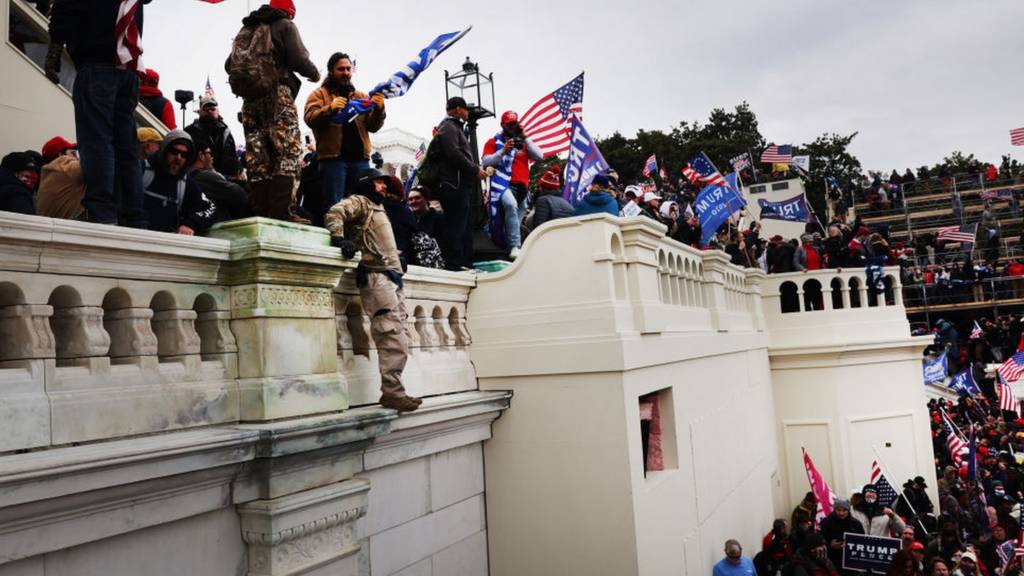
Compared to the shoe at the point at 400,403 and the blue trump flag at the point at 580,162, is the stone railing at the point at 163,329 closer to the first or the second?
the shoe at the point at 400,403

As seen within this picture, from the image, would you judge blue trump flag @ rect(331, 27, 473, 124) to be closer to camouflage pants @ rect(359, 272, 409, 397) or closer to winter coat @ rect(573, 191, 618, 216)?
camouflage pants @ rect(359, 272, 409, 397)

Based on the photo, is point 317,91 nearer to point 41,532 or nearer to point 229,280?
point 229,280

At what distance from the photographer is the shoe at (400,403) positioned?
5318 millimetres

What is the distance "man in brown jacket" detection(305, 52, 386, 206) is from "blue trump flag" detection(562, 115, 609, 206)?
11.9 ft

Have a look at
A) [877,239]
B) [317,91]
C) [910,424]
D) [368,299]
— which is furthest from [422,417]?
[877,239]

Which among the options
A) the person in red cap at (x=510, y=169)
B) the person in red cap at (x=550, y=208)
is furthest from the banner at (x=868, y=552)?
the person in red cap at (x=510, y=169)

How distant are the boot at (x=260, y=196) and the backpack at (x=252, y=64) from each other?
58 centimetres

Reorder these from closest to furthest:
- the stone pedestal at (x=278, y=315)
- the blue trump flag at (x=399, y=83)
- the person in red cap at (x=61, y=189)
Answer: the stone pedestal at (x=278, y=315), the person in red cap at (x=61, y=189), the blue trump flag at (x=399, y=83)

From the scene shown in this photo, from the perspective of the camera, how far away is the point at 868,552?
394 inches

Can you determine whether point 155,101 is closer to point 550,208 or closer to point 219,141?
point 219,141

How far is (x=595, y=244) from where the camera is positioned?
6.79 meters

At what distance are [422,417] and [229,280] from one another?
77.5 inches

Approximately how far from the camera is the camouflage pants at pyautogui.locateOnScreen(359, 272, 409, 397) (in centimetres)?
532

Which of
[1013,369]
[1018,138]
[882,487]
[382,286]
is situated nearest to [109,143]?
[382,286]
